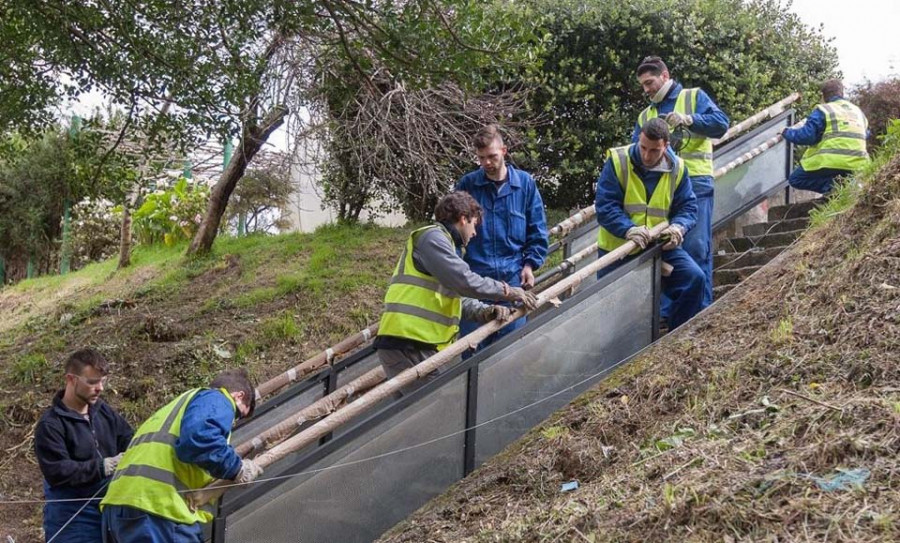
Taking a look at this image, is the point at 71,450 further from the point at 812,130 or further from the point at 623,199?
the point at 812,130

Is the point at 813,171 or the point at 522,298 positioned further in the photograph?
the point at 813,171

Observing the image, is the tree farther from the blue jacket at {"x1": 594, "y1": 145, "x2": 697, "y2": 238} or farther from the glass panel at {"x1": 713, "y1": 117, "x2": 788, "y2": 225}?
the glass panel at {"x1": 713, "y1": 117, "x2": 788, "y2": 225}

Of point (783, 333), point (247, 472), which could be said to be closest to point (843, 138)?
point (783, 333)

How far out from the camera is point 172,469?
455 centimetres

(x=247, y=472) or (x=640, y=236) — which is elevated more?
(x=640, y=236)

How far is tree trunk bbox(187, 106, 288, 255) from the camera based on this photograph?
10.2 meters

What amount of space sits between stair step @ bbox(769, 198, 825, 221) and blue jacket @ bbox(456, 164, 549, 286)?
350 cm

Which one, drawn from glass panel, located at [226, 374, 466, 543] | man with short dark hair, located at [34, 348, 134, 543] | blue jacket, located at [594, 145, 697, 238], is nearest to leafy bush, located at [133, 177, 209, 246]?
blue jacket, located at [594, 145, 697, 238]

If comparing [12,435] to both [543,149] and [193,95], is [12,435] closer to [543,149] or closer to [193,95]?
[193,95]

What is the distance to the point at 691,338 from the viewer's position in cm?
599

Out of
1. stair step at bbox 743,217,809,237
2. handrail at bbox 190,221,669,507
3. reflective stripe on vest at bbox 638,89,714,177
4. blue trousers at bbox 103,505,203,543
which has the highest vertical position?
reflective stripe on vest at bbox 638,89,714,177

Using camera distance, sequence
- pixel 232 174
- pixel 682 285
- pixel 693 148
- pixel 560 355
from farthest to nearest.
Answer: pixel 232 174, pixel 693 148, pixel 682 285, pixel 560 355

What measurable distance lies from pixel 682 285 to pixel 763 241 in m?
2.16

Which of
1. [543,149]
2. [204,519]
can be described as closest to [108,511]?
[204,519]
